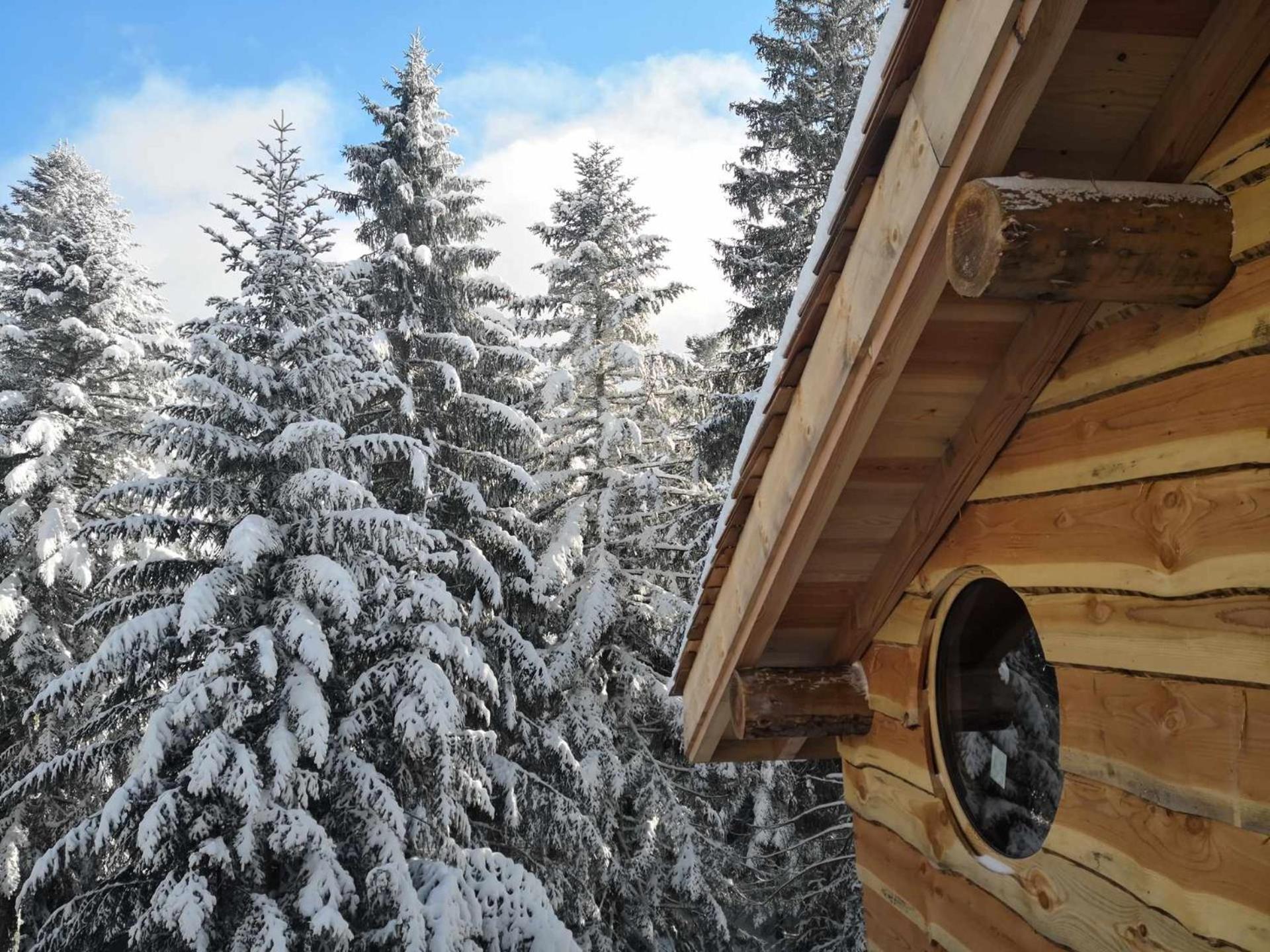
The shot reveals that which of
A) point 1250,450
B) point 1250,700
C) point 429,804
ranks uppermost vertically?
point 1250,450

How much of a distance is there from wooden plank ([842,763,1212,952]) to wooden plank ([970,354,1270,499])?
0.98 metres

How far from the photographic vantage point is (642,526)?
1298 cm

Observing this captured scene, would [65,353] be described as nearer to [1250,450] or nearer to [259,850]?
[259,850]

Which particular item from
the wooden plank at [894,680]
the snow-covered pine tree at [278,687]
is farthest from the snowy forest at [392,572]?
the wooden plank at [894,680]

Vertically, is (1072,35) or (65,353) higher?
(65,353)

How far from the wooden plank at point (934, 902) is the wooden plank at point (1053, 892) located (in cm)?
4

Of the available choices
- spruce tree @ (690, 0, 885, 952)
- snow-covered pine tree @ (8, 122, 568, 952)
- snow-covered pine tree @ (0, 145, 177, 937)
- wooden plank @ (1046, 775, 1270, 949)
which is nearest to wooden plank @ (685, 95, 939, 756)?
wooden plank @ (1046, 775, 1270, 949)

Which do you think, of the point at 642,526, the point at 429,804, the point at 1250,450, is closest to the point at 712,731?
the point at 1250,450

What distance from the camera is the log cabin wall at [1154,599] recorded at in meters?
1.49

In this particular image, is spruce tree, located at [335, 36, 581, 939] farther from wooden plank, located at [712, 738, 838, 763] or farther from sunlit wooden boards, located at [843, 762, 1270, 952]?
sunlit wooden boards, located at [843, 762, 1270, 952]

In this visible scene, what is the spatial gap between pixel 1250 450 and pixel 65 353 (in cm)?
1526

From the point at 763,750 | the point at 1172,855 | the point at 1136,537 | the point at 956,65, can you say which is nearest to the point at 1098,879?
the point at 1172,855

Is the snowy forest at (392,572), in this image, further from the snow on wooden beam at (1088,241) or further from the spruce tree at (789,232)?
the snow on wooden beam at (1088,241)

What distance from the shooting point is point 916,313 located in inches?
69.5
